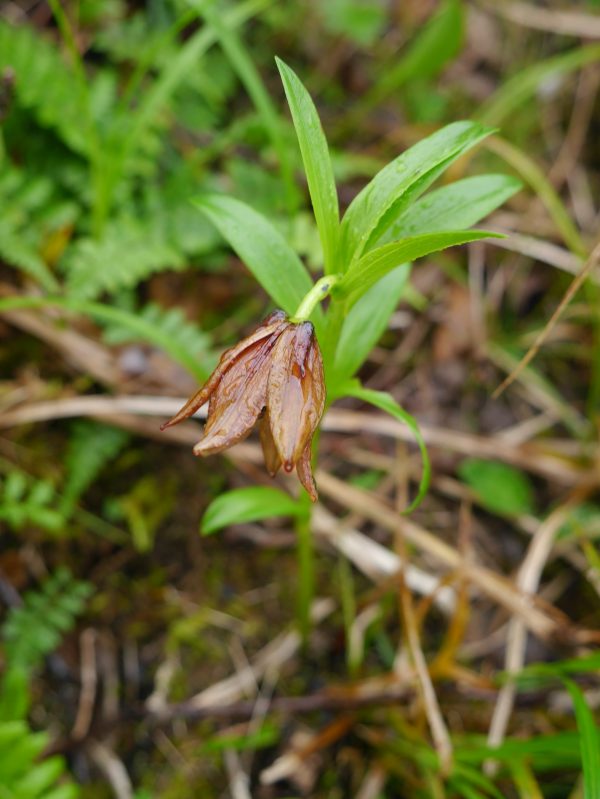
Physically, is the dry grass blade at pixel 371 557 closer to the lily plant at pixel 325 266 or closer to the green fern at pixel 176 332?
the green fern at pixel 176 332

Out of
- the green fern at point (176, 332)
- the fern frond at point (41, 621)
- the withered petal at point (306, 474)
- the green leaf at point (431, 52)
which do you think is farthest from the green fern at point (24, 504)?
the green leaf at point (431, 52)

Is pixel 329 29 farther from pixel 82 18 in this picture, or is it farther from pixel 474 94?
pixel 82 18

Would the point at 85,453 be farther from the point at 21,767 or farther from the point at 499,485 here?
the point at 499,485

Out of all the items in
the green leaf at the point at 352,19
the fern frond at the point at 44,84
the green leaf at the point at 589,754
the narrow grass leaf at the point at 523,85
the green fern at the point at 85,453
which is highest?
the fern frond at the point at 44,84

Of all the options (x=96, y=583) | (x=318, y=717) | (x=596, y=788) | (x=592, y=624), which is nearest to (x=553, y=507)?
(x=592, y=624)

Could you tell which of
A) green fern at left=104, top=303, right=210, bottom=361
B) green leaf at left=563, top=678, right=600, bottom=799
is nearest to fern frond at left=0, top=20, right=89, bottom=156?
green fern at left=104, top=303, right=210, bottom=361

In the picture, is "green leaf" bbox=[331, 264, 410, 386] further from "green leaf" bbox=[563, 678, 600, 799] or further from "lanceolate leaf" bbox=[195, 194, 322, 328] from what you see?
"green leaf" bbox=[563, 678, 600, 799]
